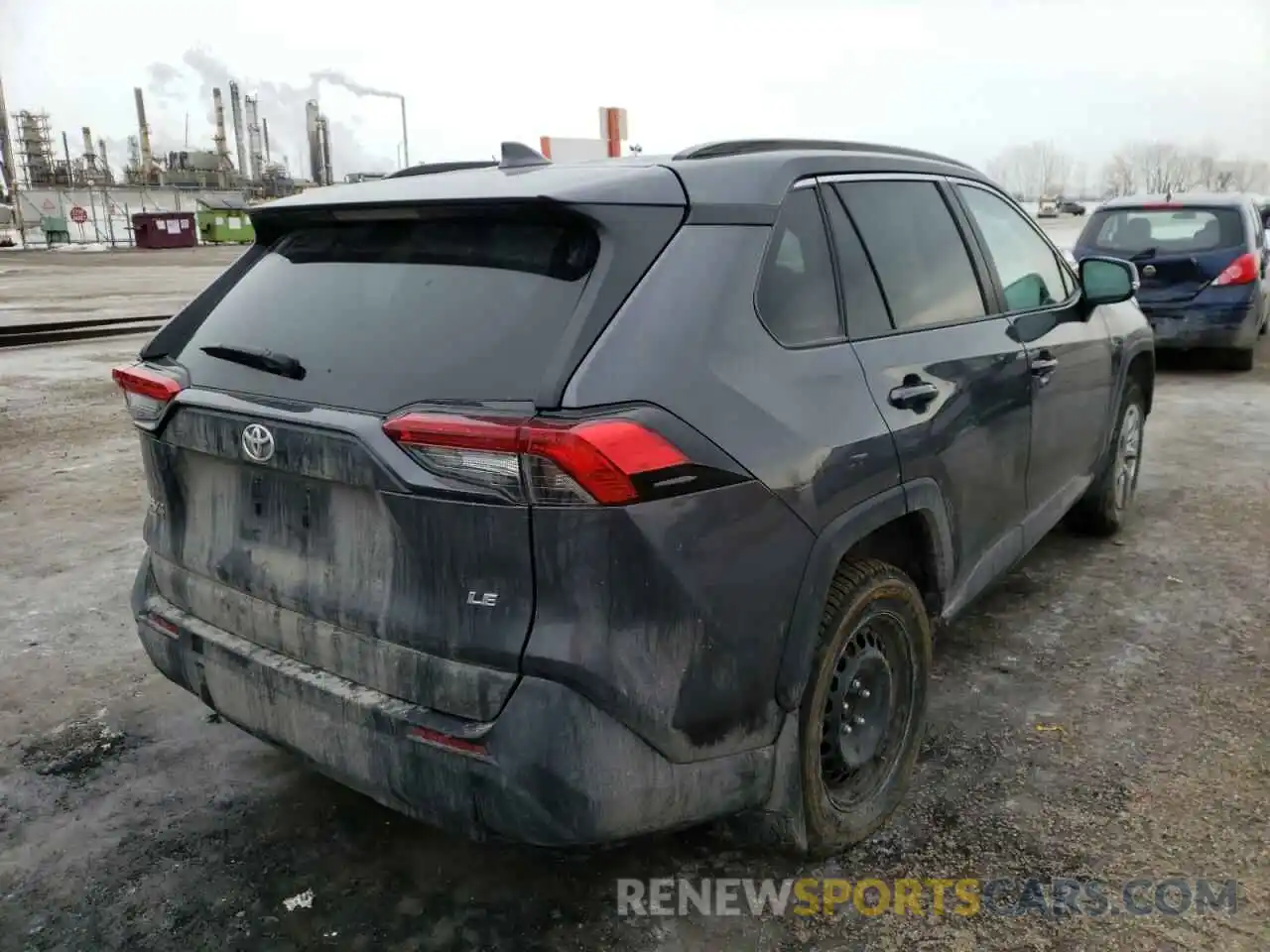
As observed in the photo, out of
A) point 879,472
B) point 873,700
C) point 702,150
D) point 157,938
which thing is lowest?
point 157,938

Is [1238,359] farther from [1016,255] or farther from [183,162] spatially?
[183,162]

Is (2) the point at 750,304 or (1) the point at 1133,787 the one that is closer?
(2) the point at 750,304

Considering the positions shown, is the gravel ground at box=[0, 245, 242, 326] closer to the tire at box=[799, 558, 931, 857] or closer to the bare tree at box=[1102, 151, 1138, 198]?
the tire at box=[799, 558, 931, 857]

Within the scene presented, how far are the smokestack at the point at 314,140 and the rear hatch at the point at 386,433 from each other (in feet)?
327

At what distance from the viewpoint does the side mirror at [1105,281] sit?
412cm

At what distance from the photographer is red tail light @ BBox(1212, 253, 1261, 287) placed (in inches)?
359

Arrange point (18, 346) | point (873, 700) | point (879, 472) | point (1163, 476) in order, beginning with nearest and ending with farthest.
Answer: point (879, 472) → point (873, 700) → point (1163, 476) → point (18, 346)

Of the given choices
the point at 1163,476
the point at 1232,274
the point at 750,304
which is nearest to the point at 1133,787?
the point at 750,304

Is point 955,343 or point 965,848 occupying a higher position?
point 955,343

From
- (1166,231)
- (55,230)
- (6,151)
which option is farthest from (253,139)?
(1166,231)

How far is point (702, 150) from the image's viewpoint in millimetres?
2561

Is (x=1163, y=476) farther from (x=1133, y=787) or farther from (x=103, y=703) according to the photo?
(x=103, y=703)

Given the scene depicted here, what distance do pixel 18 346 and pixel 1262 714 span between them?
1413 centimetres

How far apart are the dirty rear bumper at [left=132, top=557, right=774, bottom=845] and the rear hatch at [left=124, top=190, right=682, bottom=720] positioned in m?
0.05
